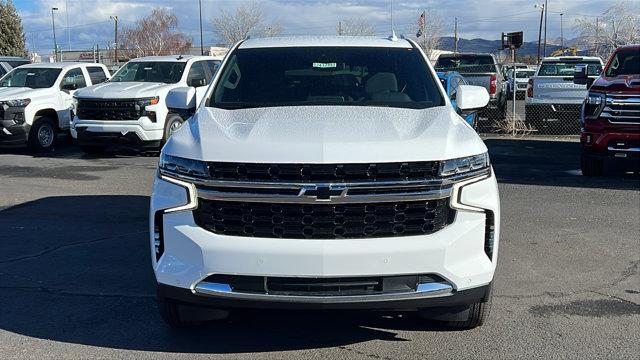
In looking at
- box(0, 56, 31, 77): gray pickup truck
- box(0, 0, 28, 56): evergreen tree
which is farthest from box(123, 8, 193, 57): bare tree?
box(0, 56, 31, 77): gray pickup truck

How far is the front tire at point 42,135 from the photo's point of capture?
45.1 ft

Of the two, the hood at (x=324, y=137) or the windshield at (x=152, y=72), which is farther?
the windshield at (x=152, y=72)

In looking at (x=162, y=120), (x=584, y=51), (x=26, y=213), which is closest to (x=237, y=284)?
(x=26, y=213)

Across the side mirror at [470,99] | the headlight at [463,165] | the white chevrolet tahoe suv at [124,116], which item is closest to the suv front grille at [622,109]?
the side mirror at [470,99]

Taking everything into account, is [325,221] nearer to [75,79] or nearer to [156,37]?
[75,79]

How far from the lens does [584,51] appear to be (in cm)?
5750

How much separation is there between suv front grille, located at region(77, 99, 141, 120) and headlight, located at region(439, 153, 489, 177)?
956cm

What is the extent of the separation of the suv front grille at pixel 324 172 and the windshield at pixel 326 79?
121 centimetres

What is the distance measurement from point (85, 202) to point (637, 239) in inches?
260

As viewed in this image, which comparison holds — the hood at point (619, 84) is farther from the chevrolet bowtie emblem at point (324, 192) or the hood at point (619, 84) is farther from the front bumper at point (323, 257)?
the chevrolet bowtie emblem at point (324, 192)

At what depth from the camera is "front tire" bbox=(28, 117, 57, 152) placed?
13742mm

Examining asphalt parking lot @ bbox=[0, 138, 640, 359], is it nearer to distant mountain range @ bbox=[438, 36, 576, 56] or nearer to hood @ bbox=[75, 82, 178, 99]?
hood @ bbox=[75, 82, 178, 99]

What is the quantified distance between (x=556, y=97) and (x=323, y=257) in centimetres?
1390

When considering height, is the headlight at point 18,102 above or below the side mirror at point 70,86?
below
